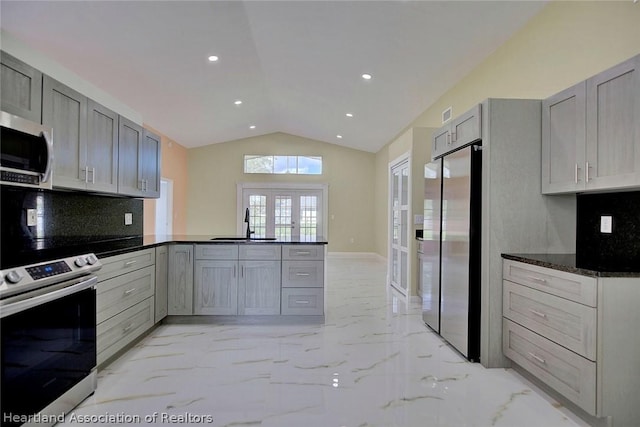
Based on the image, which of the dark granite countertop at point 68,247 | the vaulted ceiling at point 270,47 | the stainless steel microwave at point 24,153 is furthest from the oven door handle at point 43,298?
the vaulted ceiling at point 270,47

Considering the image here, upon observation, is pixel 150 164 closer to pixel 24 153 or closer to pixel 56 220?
pixel 56 220

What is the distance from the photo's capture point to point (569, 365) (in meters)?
1.97

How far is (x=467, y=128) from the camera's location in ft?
9.36

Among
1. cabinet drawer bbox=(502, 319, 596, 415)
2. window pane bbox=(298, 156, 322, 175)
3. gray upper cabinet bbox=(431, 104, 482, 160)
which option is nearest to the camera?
cabinet drawer bbox=(502, 319, 596, 415)

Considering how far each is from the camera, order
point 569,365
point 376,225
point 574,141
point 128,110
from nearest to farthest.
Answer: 1. point 569,365
2. point 574,141
3. point 128,110
4. point 376,225

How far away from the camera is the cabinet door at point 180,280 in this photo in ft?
11.5

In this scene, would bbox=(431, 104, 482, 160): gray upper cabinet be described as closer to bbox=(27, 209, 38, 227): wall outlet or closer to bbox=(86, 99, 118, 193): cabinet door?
bbox=(86, 99, 118, 193): cabinet door

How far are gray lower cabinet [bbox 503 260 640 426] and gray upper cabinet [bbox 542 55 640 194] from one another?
2.01ft

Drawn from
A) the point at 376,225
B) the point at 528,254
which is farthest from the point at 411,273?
the point at 376,225

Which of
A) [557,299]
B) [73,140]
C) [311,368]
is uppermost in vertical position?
[73,140]

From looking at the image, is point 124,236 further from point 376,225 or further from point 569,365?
point 376,225

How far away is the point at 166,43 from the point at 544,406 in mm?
4783

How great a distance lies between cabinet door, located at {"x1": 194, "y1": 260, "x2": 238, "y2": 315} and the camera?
354cm

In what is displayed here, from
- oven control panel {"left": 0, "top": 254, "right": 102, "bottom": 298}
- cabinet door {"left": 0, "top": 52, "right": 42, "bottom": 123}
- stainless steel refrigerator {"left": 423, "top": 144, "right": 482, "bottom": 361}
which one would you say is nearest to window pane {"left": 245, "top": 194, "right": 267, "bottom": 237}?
stainless steel refrigerator {"left": 423, "top": 144, "right": 482, "bottom": 361}
